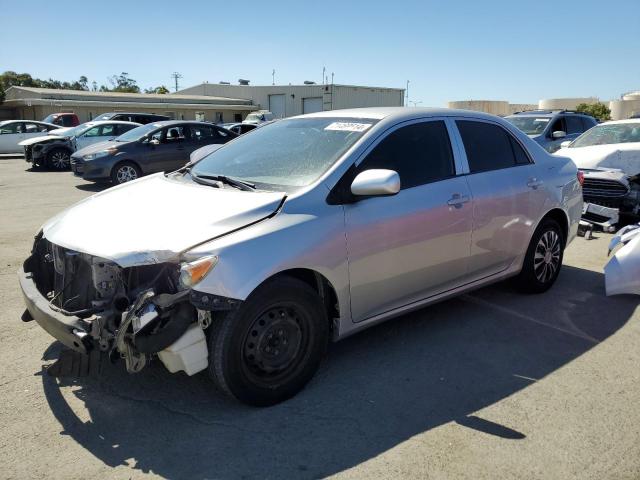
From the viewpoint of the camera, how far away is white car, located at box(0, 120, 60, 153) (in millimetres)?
22484

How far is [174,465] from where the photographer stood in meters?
2.79

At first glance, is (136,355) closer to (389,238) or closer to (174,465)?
(174,465)

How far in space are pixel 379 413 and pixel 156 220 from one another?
1.79 meters

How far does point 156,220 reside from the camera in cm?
332

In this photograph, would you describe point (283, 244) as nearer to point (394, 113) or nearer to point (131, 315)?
point (131, 315)

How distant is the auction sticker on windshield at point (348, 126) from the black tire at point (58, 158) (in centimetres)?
1567

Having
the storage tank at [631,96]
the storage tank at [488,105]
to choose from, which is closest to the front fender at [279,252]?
the storage tank at [488,105]

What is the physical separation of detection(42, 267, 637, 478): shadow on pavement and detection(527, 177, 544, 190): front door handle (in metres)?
1.19

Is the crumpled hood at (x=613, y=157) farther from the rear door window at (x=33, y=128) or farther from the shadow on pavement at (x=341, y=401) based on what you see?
the rear door window at (x=33, y=128)

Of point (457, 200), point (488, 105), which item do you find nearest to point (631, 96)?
point (488, 105)

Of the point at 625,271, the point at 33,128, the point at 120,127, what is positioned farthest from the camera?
the point at 33,128

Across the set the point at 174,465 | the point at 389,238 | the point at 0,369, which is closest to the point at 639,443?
the point at 389,238

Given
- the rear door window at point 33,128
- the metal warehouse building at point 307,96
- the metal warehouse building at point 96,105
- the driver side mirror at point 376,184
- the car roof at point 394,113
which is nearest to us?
the driver side mirror at point 376,184

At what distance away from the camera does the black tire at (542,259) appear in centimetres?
514
